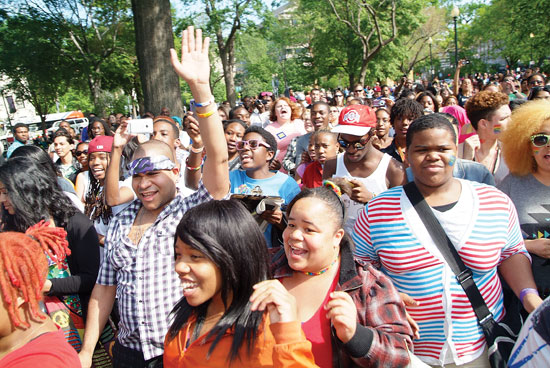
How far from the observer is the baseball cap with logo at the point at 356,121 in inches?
152

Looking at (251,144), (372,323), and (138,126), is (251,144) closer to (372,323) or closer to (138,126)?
(138,126)

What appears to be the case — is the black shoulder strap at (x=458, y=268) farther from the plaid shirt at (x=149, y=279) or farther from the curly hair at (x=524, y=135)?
the plaid shirt at (x=149, y=279)

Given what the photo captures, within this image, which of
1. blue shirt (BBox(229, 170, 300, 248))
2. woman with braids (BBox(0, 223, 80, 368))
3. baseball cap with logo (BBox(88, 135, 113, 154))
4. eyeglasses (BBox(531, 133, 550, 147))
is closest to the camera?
woman with braids (BBox(0, 223, 80, 368))

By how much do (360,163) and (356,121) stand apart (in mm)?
421

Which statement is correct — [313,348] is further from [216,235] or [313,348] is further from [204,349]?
[216,235]

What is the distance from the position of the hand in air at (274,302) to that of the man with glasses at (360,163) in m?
1.88

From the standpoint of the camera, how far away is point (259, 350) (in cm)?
183

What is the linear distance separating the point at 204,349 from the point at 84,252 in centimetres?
146

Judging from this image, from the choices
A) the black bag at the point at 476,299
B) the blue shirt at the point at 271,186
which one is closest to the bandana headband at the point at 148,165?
the blue shirt at the point at 271,186

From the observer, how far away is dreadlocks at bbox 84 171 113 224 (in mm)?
4164

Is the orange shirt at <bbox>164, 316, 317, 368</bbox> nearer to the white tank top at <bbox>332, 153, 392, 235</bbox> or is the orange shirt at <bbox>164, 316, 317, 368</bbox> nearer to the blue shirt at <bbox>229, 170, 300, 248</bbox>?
the white tank top at <bbox>332, 153, 392, 235</bbox>

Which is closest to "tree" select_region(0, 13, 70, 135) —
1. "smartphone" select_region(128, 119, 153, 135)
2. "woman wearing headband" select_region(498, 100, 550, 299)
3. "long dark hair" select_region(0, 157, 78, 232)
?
"smartphone" select_region(128, 119, 153, 135)

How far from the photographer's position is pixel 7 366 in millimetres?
1746

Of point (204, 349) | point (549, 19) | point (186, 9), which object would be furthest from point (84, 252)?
point (186, 9)
